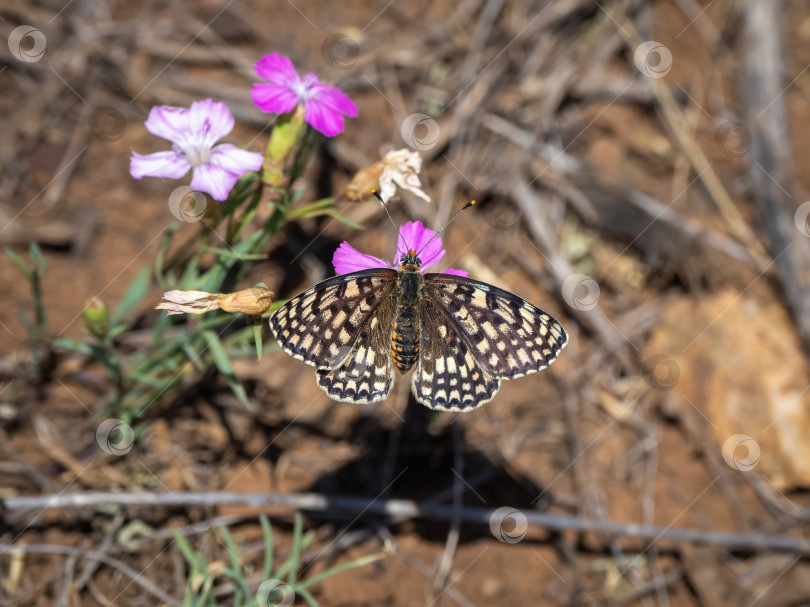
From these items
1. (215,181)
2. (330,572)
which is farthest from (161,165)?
(330,572)

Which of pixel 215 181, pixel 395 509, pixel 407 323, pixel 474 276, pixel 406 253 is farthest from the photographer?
pixel 474 276

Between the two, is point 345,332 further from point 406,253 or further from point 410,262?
point 406,253

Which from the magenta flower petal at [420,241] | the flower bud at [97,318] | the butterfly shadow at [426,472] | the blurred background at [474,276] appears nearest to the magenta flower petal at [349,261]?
the magenta flower petal at [420,241]

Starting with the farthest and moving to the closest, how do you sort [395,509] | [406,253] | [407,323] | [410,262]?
1. [395,509]
2. [406,253]
3. [410,262]
4. [407,323]

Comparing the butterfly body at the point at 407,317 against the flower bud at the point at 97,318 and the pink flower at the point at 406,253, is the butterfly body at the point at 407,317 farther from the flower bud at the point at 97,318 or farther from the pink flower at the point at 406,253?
the flower bud at the point at 97,318

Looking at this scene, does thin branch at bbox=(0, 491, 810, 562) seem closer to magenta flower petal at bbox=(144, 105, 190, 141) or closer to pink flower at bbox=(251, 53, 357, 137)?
magenta flower petal at bbox=(144, 105, 190, 141)
